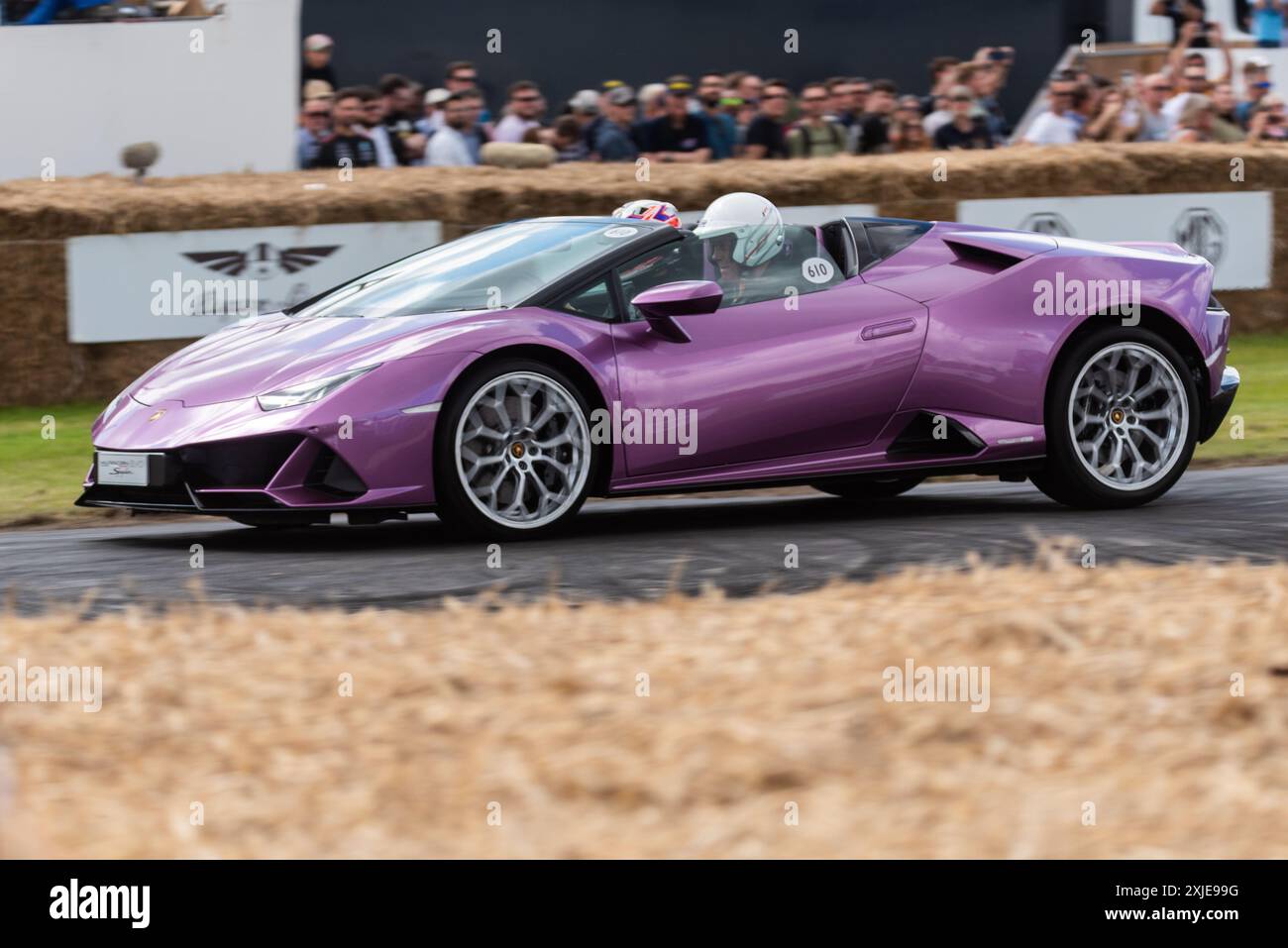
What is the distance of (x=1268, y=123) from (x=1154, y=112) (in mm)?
1220

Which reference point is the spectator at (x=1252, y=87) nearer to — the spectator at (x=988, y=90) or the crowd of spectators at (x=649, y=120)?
the spectator at (x=988, y=90)

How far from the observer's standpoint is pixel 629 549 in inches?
294

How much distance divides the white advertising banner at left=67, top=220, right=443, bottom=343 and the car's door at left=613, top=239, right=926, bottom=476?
17.0 feet

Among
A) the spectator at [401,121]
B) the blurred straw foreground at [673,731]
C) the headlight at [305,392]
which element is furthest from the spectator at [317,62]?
the blurred straw foreground at [673,731]

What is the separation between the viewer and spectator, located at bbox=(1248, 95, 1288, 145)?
16.7m

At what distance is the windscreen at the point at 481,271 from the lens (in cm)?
789

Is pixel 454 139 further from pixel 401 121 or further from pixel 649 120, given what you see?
pixel 649 120

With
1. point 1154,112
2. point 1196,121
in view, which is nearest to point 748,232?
point 1154,112

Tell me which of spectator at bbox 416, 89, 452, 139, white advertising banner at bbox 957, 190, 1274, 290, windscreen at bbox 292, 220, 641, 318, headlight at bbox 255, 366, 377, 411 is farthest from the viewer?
white advertising banner at bbox 957, 190, 1274, 290

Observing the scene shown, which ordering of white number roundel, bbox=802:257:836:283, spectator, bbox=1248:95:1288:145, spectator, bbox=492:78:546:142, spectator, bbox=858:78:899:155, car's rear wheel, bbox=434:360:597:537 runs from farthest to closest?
spectator, bbox=1248:95:1288:145
spectator, bbox=858:78:899:155
spectator, bbox=492:78:546:142
white number roundel, bbox=802:257:836:283
car's rear wheel, bbox=434:360:597:537

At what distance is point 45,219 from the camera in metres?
12.6

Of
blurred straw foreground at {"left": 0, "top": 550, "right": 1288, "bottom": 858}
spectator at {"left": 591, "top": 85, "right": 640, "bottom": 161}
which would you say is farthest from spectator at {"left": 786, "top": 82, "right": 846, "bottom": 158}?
blurred straw foreground at {"left": 0, "top": 550, "right": 1288, "bottom": 858}

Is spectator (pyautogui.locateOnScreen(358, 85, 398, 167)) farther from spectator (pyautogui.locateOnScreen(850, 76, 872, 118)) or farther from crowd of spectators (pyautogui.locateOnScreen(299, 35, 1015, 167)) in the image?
spectator (pyautogui.locateOnScreen(850, 76, 872, 118))
